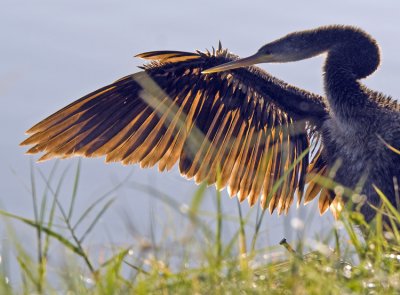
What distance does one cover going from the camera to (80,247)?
2930 millimetres

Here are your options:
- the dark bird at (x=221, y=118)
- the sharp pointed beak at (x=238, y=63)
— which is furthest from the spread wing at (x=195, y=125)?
the sharp pointed beak at (x=238, y=63)

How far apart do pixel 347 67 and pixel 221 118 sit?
116 cm

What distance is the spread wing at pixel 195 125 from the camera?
696 cm

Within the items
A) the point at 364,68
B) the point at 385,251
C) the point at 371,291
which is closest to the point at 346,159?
the point at 364,68

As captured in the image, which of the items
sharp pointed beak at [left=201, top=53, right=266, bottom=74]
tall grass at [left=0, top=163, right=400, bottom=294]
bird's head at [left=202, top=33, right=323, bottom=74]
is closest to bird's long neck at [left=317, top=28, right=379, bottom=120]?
bird's head at [left=202, top=33, right=323, bottom=74]

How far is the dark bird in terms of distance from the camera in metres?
6.80

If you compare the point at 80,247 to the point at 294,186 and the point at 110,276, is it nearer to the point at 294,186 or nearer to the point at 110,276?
the point at 110,276

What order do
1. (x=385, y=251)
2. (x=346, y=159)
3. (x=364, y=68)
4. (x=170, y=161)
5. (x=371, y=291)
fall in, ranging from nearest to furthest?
(x=371, y=291)
(x=385, y=251)
(x=346, y=159)
(x=364, y=68)
(x=170, y=161)

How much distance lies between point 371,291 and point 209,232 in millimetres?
541

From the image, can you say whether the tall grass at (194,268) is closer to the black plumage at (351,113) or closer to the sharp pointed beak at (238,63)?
the black plumage at (351,113)

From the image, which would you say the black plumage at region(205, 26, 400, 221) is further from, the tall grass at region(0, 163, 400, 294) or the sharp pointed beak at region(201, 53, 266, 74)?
the tall grass at region(0, 163, 400, 294)

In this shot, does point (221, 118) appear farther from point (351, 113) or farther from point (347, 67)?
point (351, 113)

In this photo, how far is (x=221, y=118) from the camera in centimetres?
718

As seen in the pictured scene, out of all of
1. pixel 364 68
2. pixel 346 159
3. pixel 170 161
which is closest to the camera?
pixel 346 159
